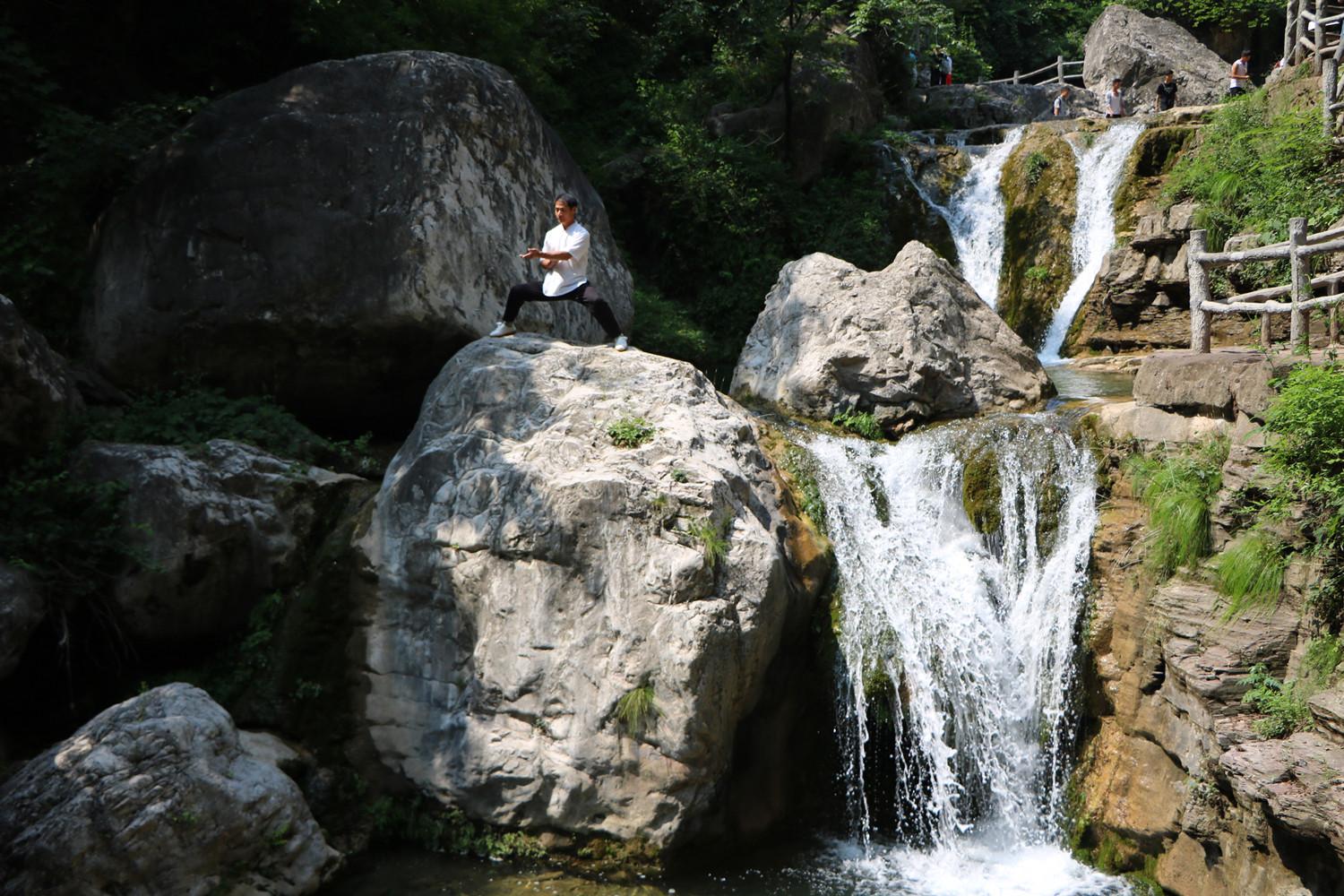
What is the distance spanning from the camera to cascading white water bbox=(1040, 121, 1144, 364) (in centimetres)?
1506

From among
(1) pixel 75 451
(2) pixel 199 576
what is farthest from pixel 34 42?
(2) pixel 199 576

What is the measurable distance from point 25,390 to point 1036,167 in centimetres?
1410

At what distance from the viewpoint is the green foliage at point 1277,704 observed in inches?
260

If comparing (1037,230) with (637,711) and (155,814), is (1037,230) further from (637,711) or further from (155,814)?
(155,814)

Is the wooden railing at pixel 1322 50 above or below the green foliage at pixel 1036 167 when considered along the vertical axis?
above

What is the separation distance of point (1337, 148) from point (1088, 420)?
6.51m

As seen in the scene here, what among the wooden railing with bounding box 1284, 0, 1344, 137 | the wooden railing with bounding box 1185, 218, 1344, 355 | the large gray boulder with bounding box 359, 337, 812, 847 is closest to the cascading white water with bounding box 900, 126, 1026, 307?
the wooden railing with bounding box 1284, 0, 1344, 137

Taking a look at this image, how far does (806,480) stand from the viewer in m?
9.24

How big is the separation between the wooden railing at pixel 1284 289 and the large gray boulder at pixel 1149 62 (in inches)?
681

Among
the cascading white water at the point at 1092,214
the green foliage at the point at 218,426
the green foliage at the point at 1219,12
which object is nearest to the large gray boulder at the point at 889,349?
the cascading white water at the point at 1092,214

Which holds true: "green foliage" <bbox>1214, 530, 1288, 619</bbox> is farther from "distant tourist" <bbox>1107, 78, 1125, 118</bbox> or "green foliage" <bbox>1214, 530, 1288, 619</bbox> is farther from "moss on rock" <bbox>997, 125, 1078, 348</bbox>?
"distant tourist" <bbox>1107, 78, 1125, 118</bbox>

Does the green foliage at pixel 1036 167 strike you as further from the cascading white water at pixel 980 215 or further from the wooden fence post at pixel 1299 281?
the wooden fence post at pixel 1299 281

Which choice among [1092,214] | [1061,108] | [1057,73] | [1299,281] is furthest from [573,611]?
[1057,73]

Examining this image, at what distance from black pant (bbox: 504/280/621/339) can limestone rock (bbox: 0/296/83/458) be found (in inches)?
135
